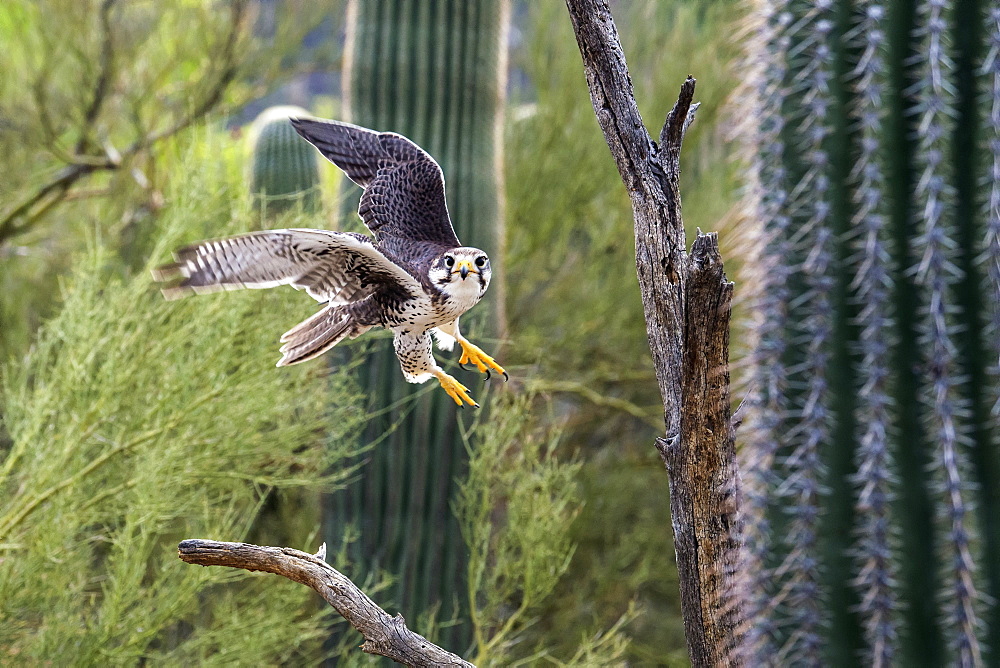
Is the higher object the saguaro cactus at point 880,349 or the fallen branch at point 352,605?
the saguaro cactus at point 880,349

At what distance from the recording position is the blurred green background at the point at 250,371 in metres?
2.65

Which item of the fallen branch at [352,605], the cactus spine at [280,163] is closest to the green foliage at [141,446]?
the fallen branch at [352,605]

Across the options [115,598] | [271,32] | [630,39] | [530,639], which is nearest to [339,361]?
[115,598]

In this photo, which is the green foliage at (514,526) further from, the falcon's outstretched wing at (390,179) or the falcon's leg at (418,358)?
the falcon's leg at (418,358)

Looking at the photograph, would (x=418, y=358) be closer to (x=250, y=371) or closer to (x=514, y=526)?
(x=250, y=371)

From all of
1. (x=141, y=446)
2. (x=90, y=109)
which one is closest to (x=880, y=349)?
(x=141, y=446)

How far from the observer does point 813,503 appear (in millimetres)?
1384

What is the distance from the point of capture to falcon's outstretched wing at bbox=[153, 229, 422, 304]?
3.13 ft

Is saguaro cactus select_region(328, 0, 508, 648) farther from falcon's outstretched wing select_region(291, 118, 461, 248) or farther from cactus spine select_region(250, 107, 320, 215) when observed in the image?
falcon's outstretched wing select_region(291, 118, 461, 248)

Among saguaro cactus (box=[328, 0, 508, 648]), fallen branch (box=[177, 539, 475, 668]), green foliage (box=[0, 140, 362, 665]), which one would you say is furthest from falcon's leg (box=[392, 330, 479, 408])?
saguaro cactus (box=[328, 0, 508, 648])

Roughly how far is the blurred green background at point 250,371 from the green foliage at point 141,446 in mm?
13

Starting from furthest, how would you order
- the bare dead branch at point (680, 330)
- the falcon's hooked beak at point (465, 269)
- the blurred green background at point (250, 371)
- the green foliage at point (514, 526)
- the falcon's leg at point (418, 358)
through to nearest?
the green foliage at point (514, 526) → the blurred green background at point (250, 371) → the bare dead branch at point (680, 330) → the falcon's leg at point (418, 358) → the falcon's hooked beak at point (465, 269)

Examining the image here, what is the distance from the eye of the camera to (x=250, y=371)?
276 centimetres

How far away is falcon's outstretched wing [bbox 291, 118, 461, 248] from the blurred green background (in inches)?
37.3
